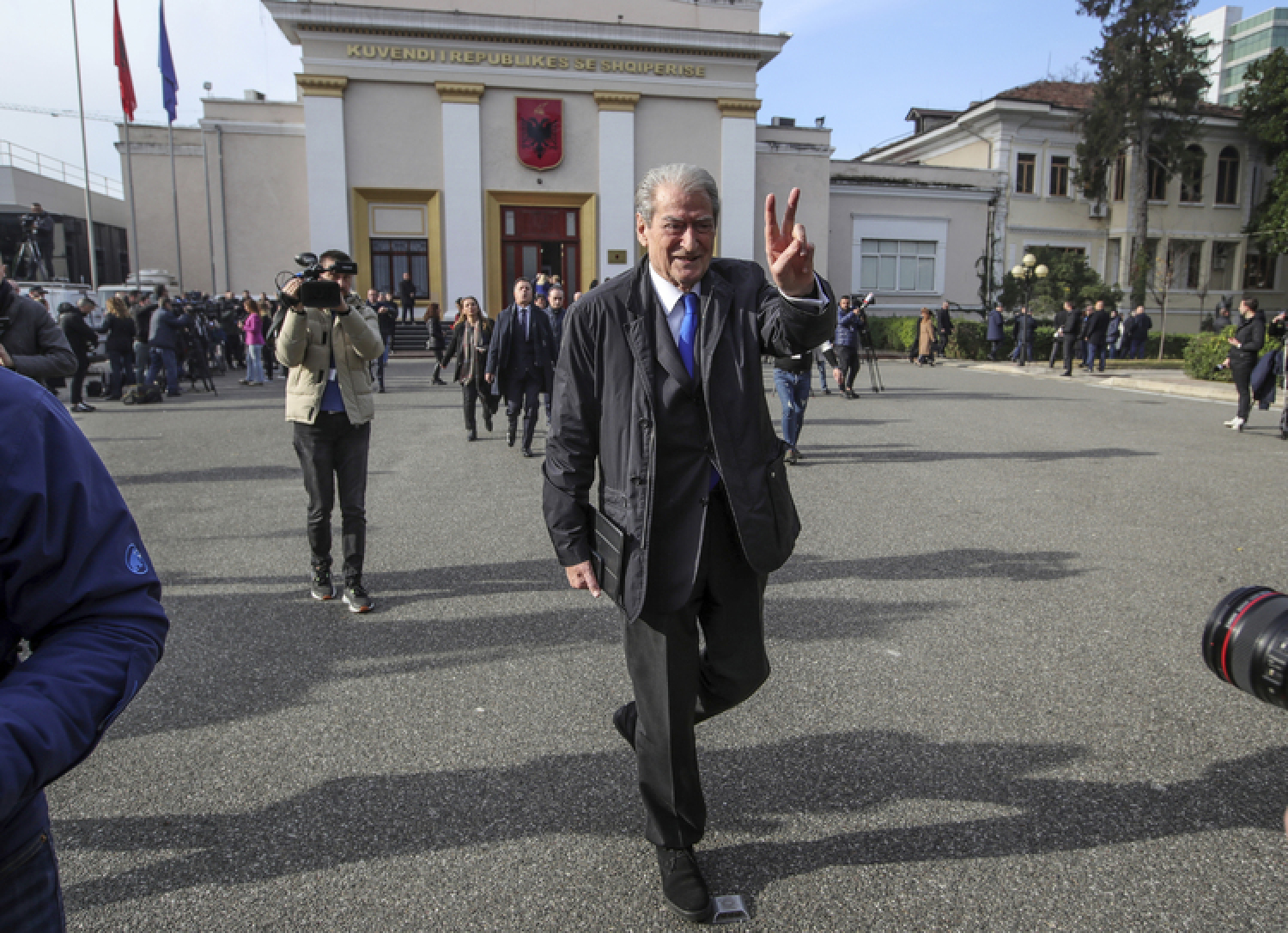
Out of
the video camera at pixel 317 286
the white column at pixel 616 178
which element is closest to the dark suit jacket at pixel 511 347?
the video camera at pixel 317 286

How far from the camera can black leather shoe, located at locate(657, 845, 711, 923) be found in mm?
2576

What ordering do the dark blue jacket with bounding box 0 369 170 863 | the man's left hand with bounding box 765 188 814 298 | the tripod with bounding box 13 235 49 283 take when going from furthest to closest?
the tripod with bounding box 13 235 49 283 → the man's left hand with bounding box 765 188 814 298 → the dark blue jacket with bounding box 0 369 170 863

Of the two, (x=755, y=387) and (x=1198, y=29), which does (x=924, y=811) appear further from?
(x=1198, y=29)

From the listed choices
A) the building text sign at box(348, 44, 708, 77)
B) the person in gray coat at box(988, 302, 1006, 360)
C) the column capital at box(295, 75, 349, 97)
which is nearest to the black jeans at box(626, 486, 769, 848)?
the person in gray coat at box(988, 302, 1006, 360)

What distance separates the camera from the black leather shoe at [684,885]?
2.58m

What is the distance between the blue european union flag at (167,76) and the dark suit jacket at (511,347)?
2457cm

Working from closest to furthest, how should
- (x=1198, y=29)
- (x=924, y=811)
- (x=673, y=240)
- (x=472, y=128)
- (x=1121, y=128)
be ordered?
(x=673, y=240), (x=924, y=811), (x=472, y=128), (x=1121, y=128), (x=1198, y=29)

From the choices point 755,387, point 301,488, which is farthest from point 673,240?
point 301,488

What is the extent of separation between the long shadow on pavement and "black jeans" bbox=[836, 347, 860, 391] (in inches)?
525

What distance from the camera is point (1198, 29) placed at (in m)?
104

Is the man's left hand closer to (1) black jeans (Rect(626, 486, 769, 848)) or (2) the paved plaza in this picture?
(1) black jeans (Rect(626, 486, 769, 848))

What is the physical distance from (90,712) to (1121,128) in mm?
43846

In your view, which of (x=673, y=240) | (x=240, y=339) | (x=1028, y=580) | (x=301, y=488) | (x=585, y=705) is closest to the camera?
(x=673, y=240)

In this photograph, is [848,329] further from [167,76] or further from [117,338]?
[167,76]
